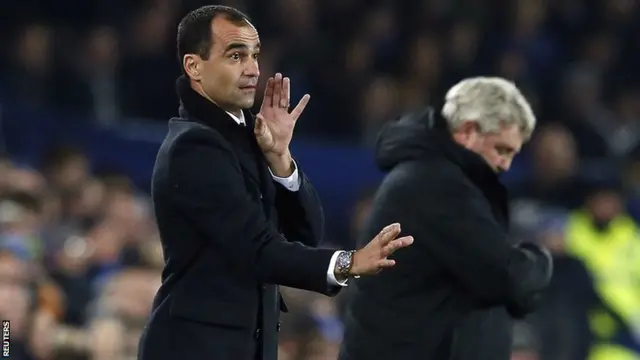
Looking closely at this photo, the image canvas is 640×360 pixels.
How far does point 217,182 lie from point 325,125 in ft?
20.8

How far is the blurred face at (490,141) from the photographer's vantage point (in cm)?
489

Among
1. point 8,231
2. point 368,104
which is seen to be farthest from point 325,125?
point 8,231

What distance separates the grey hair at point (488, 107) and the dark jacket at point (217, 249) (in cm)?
112

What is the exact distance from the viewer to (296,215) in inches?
159

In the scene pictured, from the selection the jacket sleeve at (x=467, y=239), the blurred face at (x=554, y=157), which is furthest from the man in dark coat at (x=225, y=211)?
the blurred face at (x=554, y=157)

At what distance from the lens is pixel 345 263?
3648 millimetres

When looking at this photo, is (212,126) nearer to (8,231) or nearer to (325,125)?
(8,231)

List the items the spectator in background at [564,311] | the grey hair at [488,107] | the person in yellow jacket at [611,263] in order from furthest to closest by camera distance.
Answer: the person in yellow jacket at [611,263], the spectator in background at [564,311], the grey hair at [488,107]

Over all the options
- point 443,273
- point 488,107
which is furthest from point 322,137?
point 443,273

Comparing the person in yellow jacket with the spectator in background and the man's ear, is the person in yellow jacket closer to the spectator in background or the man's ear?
the spectator in background

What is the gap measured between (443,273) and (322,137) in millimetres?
5364

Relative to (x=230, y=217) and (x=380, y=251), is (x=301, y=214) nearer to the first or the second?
(x=230, y=217)

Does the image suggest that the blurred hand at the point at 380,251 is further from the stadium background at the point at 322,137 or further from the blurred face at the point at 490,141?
the stadium background at the point at 322,137

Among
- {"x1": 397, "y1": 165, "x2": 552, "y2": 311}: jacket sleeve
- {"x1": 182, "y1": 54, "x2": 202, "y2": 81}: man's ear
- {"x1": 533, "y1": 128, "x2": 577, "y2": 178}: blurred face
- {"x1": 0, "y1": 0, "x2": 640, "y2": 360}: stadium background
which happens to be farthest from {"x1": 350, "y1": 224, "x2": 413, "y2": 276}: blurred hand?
{"x1": 533, "y1": 128, "x2": 577, "y2": 178}: blurred face
